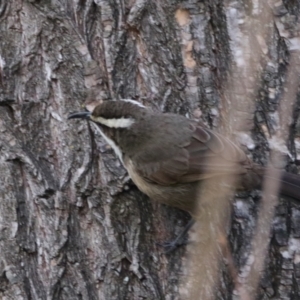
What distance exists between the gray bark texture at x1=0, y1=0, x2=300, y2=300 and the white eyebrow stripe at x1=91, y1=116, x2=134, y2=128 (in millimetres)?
110

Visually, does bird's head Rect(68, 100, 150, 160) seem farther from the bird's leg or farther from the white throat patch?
the bird's leg

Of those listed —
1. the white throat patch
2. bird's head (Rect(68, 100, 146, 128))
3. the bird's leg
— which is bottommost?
the bird's leg

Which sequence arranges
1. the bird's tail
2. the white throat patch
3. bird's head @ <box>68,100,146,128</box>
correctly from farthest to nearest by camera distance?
the white throat patch
bird's head @ <box>68,100,146,128</box>
the bird's tail

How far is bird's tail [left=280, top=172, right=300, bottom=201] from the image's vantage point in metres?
4.91

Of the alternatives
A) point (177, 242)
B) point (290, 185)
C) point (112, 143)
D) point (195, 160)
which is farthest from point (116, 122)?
point (290, 185)

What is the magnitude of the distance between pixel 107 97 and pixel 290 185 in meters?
1.07

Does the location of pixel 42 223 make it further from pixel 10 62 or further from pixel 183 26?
pixel 183 26

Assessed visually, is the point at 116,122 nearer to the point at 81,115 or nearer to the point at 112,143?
the point at 112,143

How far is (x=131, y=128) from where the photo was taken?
5.32 metres

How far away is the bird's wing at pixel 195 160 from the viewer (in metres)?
5.02

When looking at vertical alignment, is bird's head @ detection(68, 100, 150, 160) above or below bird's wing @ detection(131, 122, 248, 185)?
above

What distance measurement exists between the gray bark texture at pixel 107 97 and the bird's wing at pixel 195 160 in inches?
3.9

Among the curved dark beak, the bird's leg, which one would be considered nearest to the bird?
the curved dark beak

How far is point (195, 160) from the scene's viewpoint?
5156 mm
